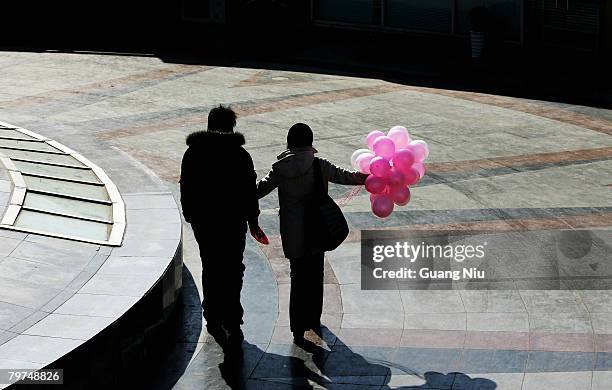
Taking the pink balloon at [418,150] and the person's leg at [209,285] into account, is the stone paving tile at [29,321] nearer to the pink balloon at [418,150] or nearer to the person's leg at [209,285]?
the person's leg at [209,285]

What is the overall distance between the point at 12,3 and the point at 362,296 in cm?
2012

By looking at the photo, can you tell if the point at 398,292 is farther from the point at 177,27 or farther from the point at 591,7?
the point at 177,27

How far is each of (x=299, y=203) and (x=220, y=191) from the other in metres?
0.75

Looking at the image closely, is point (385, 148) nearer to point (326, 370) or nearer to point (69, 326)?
point (326, 370)

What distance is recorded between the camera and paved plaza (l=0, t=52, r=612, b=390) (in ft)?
31.3

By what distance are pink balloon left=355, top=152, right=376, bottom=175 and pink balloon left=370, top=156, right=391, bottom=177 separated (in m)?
0.14

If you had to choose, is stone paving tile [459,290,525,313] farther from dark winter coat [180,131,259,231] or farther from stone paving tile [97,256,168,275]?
stone paving tile [97,256,168,275]

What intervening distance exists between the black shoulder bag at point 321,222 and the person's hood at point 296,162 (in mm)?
86

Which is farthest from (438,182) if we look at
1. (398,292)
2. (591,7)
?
(591,7)

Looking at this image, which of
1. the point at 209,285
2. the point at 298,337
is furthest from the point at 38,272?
the point at 298,337

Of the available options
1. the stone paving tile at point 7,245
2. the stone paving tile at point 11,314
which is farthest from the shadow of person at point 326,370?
the stone paving tile at point 7,245

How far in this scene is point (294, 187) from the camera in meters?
9.62

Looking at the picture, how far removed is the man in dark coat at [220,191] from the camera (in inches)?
368

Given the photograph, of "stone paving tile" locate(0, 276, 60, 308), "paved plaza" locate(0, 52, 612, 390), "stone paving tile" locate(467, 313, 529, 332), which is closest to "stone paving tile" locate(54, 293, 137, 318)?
"stone paving tile" locate(0, 276, 60, 308)
